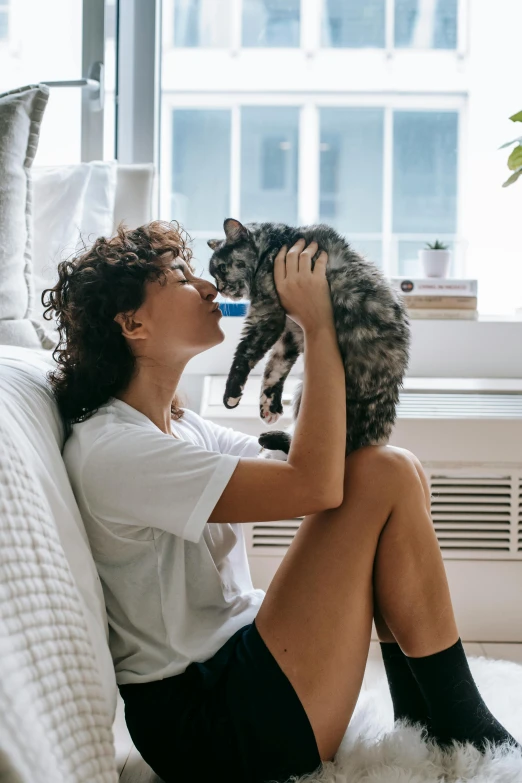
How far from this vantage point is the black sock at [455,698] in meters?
1.19

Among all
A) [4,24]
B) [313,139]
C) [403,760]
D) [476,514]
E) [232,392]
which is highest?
[4,24]

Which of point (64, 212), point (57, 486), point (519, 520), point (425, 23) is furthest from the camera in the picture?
point (425, 23)

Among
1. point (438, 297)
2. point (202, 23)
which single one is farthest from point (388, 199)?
point (202, 23)

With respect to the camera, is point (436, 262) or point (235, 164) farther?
point (235, 164)

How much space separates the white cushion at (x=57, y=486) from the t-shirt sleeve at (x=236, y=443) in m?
0.43

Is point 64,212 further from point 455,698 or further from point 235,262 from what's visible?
point 455,698

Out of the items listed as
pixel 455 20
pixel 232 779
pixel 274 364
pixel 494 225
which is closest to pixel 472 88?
pixel 455 20

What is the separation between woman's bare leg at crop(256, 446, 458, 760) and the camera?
113 centimetres

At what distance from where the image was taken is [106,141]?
2.59 m

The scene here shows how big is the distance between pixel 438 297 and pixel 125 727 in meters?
1.62

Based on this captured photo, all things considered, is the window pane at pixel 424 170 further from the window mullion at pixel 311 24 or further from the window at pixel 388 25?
the window mullion at pixel 311 24

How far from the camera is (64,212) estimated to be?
76.3 inches

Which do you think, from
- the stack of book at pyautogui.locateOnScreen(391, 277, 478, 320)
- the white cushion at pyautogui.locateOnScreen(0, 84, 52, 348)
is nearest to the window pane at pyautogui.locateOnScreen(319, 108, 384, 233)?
the stack of book at pyautogui.locateOnScreen(391, 277, 478, 320)

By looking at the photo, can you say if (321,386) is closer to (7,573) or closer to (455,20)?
(7,573)
